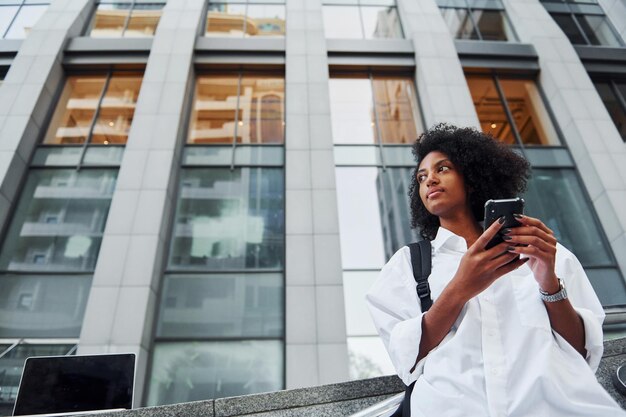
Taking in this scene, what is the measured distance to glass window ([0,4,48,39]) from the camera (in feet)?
43.4

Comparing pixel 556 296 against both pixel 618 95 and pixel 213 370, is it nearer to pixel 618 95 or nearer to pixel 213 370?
pixel 213 370

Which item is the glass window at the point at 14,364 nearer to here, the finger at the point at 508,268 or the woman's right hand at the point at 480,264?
the woman's right hand at the point at 480,264

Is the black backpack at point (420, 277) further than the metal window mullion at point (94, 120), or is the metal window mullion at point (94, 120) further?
the metal window mullion at point (94, 120)

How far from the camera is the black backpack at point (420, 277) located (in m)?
1.80

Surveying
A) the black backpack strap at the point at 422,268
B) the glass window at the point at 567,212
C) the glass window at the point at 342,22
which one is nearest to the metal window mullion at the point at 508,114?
the glass window at the point at 567,212

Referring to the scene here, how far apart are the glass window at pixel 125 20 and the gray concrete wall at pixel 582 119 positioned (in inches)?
538

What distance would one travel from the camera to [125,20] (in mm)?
14156

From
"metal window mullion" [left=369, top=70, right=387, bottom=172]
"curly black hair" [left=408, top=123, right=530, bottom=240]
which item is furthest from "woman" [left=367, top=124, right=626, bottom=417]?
"metal window mullion" [left=369, top=70, right=387, bottom=172]

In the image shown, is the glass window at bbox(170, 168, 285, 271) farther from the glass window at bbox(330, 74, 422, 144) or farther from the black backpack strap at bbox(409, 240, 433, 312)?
the black backpack strap at bbox(409, 240, 433, 312)

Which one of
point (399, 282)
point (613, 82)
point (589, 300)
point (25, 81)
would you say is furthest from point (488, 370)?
point (613, 82)

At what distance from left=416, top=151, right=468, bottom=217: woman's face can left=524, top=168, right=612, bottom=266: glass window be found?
939cm

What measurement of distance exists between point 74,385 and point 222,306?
604cm

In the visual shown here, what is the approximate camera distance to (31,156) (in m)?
11.0

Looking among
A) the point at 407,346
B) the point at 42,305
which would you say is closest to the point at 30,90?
the point at 42,305
